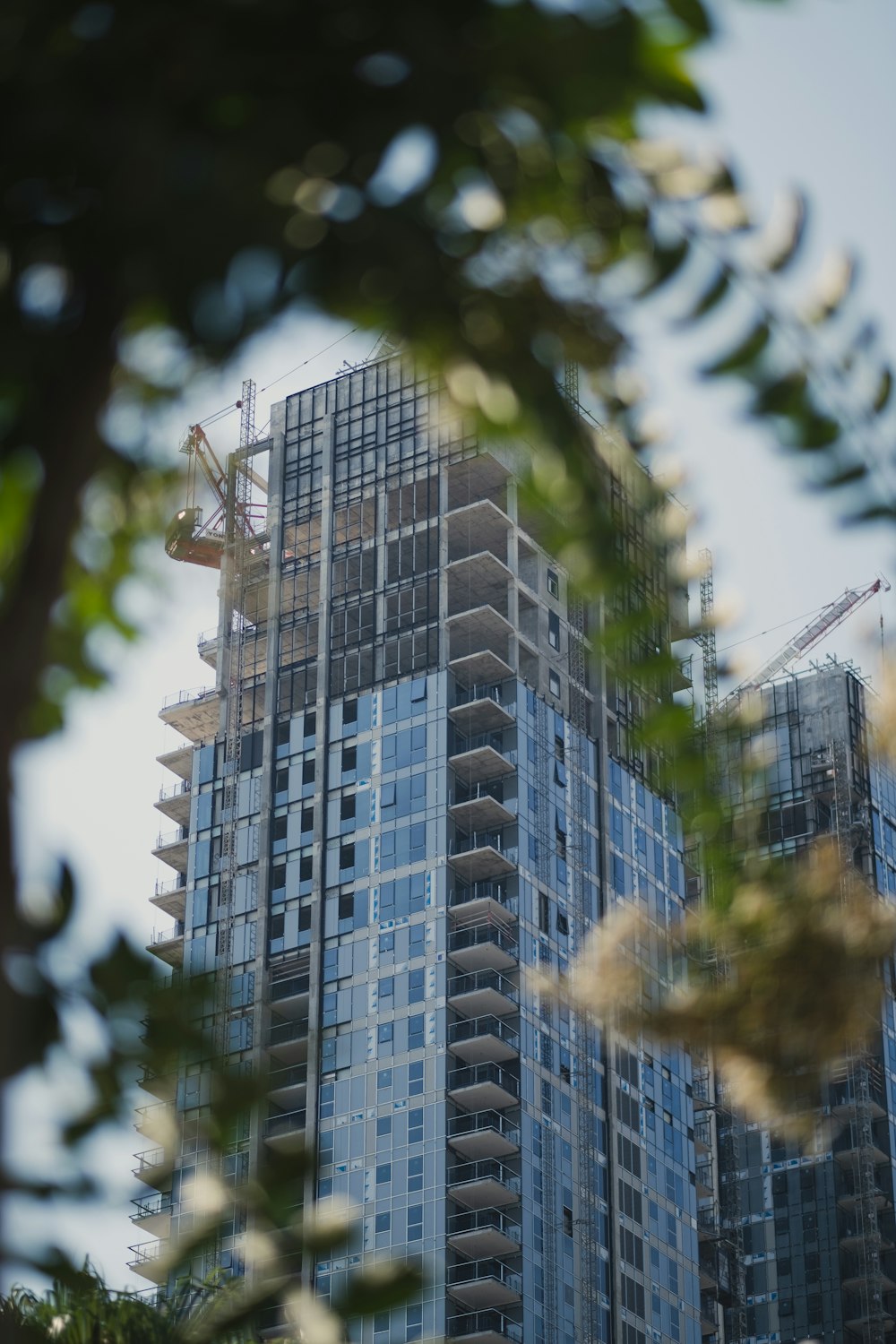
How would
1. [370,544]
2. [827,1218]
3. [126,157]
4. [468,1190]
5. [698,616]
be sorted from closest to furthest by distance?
[126,157] → [698,616] → [468,1190] → [370,544] → [827,1218]

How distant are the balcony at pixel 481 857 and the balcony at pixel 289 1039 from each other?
9.78 metres

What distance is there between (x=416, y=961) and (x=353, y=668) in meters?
15.6

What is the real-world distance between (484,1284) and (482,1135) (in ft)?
19.2

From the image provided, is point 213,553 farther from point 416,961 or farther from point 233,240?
point 233,240

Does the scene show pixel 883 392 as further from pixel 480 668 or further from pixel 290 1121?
pixel 480 668

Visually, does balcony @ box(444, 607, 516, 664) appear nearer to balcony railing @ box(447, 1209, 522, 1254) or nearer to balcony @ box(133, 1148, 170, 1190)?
balcony railing @ box(447, 1209, 522, 1254)

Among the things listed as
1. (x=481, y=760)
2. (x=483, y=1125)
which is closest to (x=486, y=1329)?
(x=483, y=1125)

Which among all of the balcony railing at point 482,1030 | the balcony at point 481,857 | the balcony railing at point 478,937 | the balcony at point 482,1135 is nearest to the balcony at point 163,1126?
the balcony at point 482,1135

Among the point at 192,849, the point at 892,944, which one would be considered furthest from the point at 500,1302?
the point at 892,944

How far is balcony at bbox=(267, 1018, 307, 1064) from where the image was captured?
102 m

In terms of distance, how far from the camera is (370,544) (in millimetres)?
111625

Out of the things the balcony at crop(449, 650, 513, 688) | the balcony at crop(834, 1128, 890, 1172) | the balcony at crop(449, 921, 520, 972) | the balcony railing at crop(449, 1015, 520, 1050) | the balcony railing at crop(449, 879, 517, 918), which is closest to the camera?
the balcony railing at crop(449, 1015, 520, 1050)

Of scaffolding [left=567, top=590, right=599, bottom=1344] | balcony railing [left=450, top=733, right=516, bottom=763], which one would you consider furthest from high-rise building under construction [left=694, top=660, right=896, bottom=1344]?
balcony railing [left=450, top=733, right=516, bottom=763]

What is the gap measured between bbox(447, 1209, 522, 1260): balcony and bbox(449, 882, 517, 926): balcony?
41.1 ft
